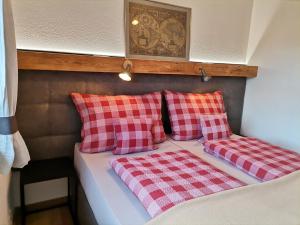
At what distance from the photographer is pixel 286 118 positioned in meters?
2.19

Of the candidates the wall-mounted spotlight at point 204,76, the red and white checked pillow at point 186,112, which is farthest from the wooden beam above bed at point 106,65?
the red and white checked pillow at point 186,112

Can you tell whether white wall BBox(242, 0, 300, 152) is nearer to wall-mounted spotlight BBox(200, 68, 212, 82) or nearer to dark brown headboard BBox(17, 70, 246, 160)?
wall-mounted spotlight BBox(200, 68, 212, 82)

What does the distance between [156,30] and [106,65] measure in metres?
0.62

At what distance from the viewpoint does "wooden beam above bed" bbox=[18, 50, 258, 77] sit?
5.13 ft

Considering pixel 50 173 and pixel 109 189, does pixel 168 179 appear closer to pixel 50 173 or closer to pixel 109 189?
pixel 109 189

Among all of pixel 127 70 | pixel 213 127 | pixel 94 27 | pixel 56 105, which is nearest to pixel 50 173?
pixel 56 105

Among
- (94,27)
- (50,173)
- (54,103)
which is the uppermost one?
(94,27)

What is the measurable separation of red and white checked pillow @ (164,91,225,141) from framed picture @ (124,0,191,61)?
0.39 metres

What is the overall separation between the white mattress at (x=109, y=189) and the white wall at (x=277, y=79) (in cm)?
100

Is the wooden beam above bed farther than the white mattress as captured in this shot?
Yes

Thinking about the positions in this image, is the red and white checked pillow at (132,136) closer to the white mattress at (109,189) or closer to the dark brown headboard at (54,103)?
the white mattress at (109,189)

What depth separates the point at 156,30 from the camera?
6.73ft

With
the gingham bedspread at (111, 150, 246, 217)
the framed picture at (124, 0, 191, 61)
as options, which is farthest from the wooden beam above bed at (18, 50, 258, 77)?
the gingham bedspread at (111, 150, 246, 217)

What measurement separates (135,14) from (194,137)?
124 centimetres
